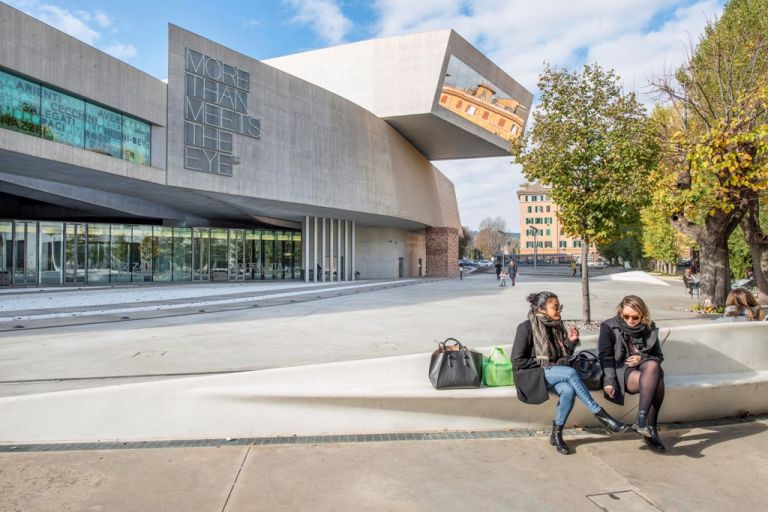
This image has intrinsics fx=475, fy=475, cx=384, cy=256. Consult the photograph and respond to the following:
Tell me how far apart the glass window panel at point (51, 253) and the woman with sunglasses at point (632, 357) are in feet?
98.9

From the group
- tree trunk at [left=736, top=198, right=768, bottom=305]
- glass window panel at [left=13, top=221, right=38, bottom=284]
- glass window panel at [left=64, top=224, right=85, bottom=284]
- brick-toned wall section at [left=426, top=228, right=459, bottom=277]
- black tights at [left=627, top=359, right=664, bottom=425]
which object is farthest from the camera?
brick-toned wall section at [left=426, top=228, right=459, bottom=277]

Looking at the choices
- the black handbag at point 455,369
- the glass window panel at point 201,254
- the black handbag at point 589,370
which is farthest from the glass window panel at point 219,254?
the black handbag at point 589,370

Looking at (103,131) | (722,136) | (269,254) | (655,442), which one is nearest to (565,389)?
(655,442)

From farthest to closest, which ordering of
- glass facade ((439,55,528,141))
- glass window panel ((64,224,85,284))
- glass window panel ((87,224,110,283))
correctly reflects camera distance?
glass facade ((439,55,528,141)), glass window panel ((87,224,110,283)), glass window panel ((64,224,85,284))

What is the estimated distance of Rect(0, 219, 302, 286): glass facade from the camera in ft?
84.9

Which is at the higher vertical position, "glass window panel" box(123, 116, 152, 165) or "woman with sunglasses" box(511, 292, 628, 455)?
"glass window panel" box(123, 116, 152, 165)

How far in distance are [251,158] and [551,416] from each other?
22.8m

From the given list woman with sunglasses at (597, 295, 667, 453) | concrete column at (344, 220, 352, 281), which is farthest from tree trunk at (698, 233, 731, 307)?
concrete column at (344, 220, 352, 281)

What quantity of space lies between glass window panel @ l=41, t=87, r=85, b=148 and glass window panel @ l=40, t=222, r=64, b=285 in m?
11.2

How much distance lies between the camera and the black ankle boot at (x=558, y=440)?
411 cm

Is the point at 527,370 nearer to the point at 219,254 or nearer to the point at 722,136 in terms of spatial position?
the point at 722,136

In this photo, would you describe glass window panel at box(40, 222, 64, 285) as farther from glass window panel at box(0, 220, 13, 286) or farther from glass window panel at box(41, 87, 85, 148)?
glass window panel at box(41, 87, 85, 148)

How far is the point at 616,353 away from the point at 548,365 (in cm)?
69

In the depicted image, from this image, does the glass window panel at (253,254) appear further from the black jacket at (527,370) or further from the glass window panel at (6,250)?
the black jacket at (527,370)
